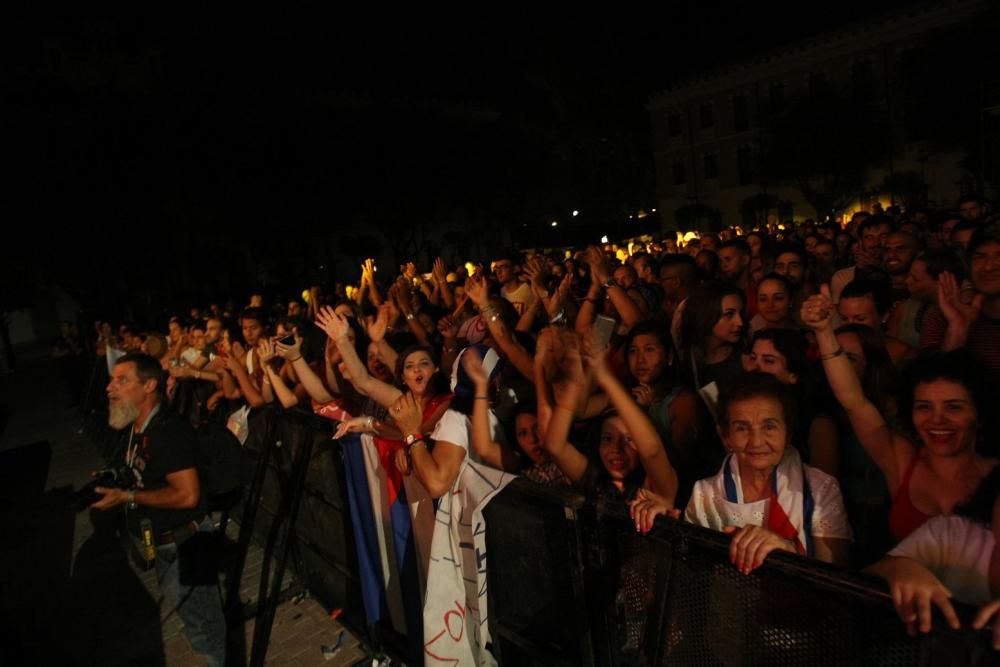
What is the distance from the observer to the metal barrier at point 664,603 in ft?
5.86

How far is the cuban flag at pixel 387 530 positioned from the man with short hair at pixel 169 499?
1.00 m

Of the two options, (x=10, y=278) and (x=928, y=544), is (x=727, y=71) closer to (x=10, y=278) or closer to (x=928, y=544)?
(x=10, y=278)

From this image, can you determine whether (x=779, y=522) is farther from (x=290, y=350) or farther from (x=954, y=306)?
(x=290, y=350)

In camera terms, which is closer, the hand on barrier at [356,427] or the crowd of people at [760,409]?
the crowd of people at [760,409]

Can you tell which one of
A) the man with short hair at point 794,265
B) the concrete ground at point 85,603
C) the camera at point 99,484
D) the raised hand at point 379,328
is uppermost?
the man with short hair at point 794,265

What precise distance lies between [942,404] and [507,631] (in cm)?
215

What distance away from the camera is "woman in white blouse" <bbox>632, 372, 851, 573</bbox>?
2.44 meters

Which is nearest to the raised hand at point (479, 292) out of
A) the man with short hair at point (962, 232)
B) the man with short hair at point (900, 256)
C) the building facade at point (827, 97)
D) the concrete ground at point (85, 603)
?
the concrete ground at point (85, 603)

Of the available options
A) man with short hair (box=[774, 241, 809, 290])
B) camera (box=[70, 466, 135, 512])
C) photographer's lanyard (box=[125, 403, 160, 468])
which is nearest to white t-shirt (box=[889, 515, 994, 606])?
photographer's lanyard (box=[125, 403, 160, 468])

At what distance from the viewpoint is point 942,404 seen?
2.45m

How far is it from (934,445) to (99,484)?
4675 mm

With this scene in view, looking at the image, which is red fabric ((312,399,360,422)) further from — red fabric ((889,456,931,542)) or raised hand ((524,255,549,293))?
red fabric ((889,456,931,542))

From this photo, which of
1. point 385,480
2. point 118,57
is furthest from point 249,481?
point 118,57

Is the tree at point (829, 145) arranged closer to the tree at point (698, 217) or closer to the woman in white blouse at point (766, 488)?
the tree at point (698, 217)
